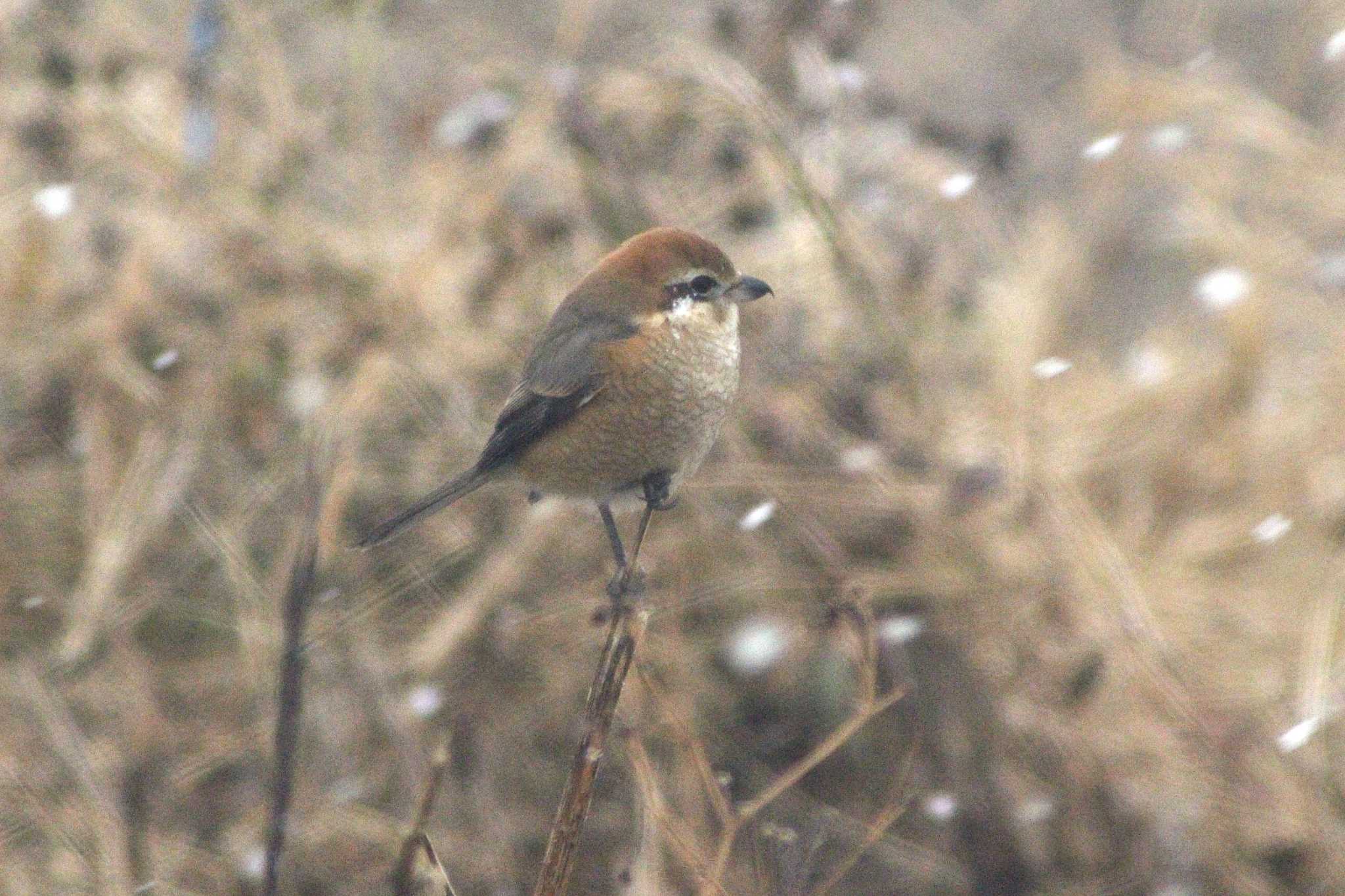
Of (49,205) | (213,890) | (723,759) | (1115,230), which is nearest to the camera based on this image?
(213,890)

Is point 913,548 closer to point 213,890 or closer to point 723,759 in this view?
point 723,759

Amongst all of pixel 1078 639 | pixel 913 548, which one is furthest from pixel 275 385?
pixel 1078 639

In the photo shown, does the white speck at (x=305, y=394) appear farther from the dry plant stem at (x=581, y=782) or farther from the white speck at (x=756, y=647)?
the dry plant stem at (x=581, y=782)

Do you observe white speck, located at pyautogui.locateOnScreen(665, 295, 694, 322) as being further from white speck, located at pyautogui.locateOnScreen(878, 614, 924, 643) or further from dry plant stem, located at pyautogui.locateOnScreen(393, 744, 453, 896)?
white speck, located at pyautogui.locateOnScreen(878, 614, 924, 643)

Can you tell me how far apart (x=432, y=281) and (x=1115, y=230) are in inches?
92.5

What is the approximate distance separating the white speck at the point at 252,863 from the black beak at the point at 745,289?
1.72 metres

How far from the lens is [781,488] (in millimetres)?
3596

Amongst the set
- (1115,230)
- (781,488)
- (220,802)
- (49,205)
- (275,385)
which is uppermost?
(49,205)

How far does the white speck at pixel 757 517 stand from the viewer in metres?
3.38

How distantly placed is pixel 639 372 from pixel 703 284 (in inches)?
6.0

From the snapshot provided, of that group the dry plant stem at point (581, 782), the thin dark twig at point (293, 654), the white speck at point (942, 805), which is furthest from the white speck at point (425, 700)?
the thin dark twig at point (293, 654)

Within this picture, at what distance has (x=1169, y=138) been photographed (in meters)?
4.55

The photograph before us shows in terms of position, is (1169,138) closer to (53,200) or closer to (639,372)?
(639,372)

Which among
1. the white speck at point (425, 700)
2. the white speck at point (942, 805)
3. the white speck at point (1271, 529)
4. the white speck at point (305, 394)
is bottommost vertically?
the white speck at point (1271, 529)
